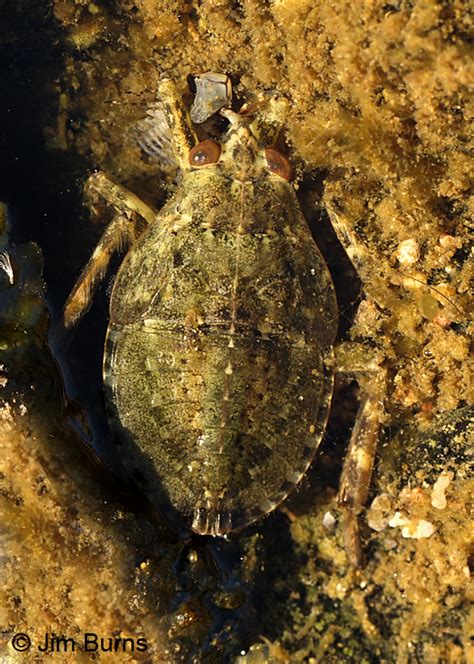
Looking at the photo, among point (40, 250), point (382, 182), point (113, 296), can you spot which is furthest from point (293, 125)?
point (40, 250)

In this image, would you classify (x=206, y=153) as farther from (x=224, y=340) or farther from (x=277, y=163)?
(x=224, y=340)

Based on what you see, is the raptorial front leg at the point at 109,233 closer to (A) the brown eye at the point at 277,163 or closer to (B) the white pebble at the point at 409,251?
(A) the brown eye at the point at 277,163

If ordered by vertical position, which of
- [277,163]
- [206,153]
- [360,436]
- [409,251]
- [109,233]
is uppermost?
[206,153]

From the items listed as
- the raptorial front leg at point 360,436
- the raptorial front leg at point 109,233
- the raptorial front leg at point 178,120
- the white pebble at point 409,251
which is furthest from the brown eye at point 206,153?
the raptorial front leg at point 360,436

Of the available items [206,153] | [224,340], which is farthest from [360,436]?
[206,153]

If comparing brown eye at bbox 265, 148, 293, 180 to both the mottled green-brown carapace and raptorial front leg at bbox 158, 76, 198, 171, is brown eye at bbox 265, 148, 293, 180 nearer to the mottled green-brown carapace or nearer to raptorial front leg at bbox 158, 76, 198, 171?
the mottled green-brown carapace

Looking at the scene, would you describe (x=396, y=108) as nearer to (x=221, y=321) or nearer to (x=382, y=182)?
(x=382, y=182)

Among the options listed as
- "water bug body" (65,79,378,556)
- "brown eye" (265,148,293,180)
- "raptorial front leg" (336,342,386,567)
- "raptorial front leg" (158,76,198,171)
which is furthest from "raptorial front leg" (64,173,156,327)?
"raptorial front leg" (336,342,386,567)
